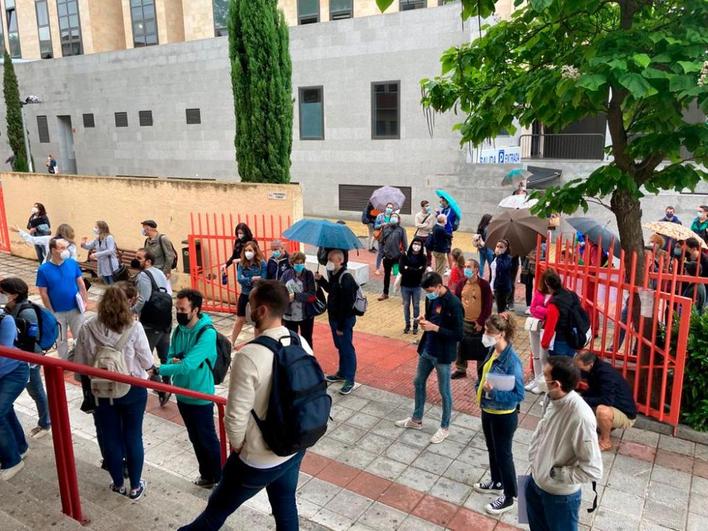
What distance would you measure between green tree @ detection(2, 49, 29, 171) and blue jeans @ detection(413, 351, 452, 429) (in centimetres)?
1741

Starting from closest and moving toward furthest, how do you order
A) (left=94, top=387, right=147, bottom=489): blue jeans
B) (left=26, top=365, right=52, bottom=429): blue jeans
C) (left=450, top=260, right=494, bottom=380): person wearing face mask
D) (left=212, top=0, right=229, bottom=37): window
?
(left=94, top=387, right=147, bottom=489): blue jeans, (left=26, top=365, right=52, bottom=429): blue jeans, (left=450, top=260, right=494, bottom=380): person wearing face mask, (left=212, top=0, right=229, bottom=37): window

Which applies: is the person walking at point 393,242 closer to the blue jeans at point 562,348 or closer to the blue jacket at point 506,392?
the blue jeans at point 562,348

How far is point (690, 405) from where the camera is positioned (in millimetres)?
6238

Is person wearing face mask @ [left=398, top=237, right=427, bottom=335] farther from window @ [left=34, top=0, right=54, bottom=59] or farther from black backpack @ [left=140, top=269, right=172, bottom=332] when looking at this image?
window @ [left=34, top=0, right=54, bottom=59]

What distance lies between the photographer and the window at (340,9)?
22328 mm

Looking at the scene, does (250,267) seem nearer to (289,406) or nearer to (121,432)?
(121,432)

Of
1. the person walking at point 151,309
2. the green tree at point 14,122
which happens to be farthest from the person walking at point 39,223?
the person walking at point 151,309

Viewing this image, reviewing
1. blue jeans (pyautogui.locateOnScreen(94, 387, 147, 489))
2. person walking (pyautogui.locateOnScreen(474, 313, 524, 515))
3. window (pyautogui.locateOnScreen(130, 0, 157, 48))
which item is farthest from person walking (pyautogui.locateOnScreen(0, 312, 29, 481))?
A: window (pyautogui.locateOnScreen(130, 0, 157, 48))

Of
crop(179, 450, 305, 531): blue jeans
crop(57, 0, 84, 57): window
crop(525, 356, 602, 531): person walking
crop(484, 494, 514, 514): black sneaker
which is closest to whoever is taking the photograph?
crop(179, 450, 305, 531): blue jeans

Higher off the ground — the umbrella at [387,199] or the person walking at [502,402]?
the umbrella at [387,199]

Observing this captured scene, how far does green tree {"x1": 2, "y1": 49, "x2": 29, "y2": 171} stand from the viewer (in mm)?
18812

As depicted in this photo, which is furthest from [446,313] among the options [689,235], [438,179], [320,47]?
[320,47]

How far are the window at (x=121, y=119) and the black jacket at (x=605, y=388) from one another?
82.2ft

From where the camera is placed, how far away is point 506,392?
471cm
